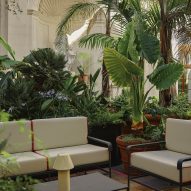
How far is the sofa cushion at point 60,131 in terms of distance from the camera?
4.91m

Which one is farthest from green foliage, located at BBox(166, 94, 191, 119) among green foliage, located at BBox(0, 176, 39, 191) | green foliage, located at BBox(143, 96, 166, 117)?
green foliage, located at BBox(0, 176, 39, 191)

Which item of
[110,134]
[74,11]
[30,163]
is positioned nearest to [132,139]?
[110,134]

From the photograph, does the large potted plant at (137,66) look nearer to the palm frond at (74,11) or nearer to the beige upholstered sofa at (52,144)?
the beige upholstered sofa at (52,144)

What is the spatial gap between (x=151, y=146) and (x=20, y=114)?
2.12m

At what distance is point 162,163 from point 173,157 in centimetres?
30

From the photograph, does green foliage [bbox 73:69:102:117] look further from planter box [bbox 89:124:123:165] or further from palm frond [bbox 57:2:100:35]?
palm frond [bbox 57:2:100:35]

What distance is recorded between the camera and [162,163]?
13.6 feet

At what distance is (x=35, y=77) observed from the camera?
6.04 metres

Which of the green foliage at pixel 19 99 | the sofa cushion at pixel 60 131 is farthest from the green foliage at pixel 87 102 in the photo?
the sofa cushion at pixel 60 131

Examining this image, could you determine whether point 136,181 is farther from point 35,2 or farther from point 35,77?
point 35,2

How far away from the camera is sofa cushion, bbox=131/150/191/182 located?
3.96 meters

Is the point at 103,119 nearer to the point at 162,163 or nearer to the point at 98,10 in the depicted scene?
the point at 162,163

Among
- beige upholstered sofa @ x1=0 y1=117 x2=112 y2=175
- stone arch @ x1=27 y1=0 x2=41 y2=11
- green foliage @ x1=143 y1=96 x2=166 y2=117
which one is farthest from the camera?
stone arch @ x1=27 y1=0 x2=41 y2=11

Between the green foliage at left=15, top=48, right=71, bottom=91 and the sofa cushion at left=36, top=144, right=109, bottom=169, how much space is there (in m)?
1.46
